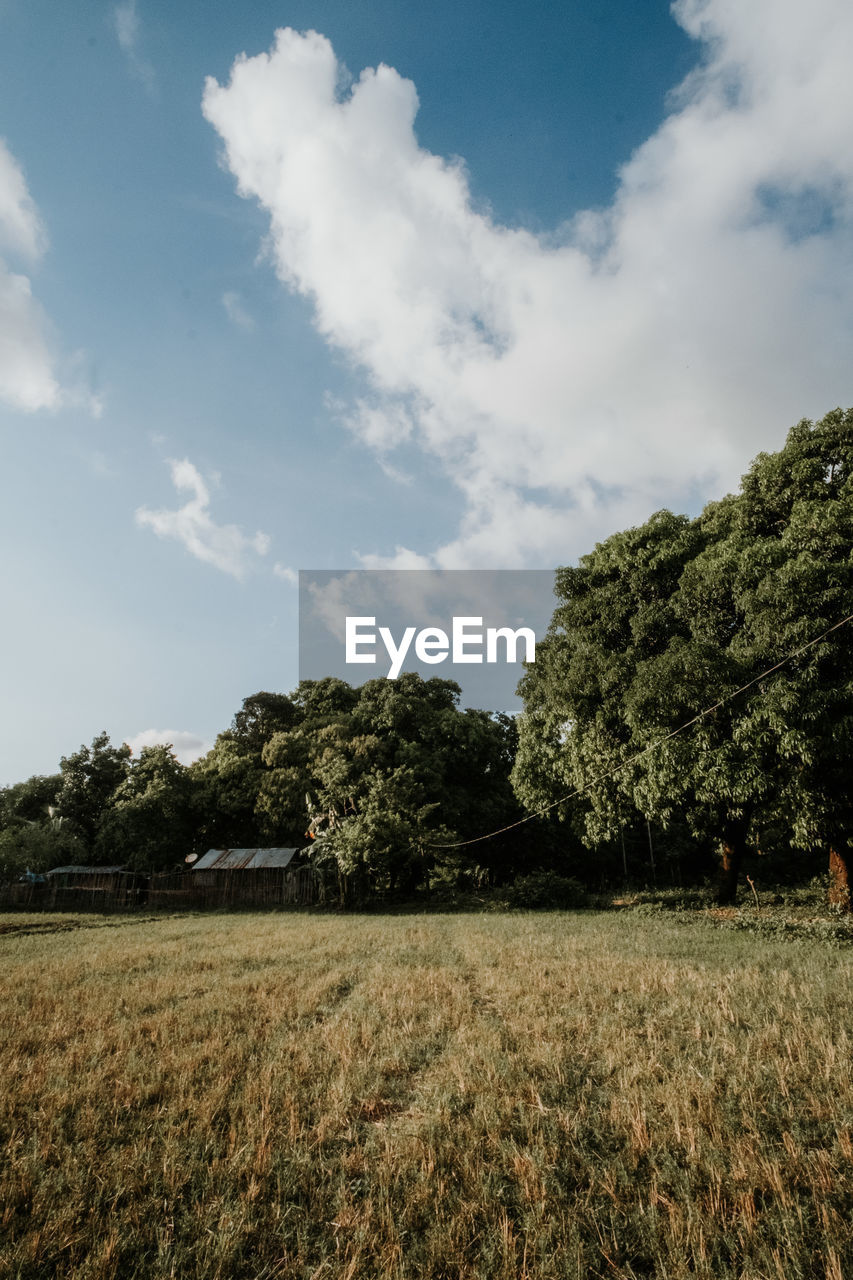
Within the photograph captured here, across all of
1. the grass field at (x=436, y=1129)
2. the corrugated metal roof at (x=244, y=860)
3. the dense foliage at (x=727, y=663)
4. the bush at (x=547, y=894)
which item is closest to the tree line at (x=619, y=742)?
the dense foliage at (x=727, y=663)

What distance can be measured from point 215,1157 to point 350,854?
22.2 meters

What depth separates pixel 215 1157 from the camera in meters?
4.36

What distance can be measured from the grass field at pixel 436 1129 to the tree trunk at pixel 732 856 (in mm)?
11502

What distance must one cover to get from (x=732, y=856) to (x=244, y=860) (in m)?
24.9

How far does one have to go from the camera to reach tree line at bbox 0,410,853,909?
554 inches

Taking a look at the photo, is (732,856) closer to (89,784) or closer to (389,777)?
(389,777)

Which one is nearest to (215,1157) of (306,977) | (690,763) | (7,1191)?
(7,1191)

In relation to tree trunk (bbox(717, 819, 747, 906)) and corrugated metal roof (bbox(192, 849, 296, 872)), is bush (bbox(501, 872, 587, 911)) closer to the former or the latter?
tree trunk (bbox(717, 819, 747, 906))

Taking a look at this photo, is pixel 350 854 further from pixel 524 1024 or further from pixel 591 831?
pixel 524 1024

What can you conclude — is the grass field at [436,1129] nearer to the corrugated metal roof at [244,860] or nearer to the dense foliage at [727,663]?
the dense foliage at [727,663]

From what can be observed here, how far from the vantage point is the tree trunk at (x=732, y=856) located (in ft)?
66.9

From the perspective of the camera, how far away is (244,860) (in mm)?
32625

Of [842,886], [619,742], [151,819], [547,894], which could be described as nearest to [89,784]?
[151,819]

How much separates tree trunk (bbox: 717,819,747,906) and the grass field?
11502 millimetres
